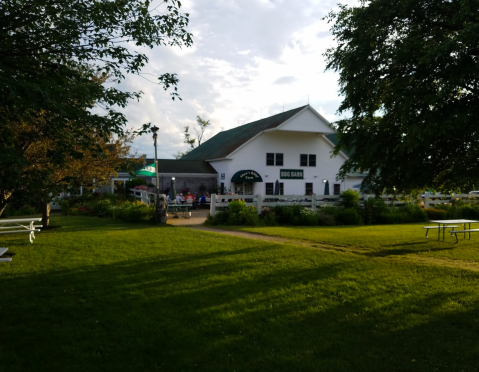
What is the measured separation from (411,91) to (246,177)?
22955mm

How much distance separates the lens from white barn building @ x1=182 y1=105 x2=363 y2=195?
Result: 1256 inches

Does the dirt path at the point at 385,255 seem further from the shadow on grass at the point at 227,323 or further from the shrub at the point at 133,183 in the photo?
the shrub at the point at 133,183

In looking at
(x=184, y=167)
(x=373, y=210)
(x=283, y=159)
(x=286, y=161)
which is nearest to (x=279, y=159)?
(x=283, y=159)

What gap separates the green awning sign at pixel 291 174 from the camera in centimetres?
3339

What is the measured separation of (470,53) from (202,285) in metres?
6.87

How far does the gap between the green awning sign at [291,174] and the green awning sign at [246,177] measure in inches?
94.3

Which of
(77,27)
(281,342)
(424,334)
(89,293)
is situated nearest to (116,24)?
(77,27)

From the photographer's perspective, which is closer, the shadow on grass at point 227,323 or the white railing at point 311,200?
the shadow on grass at point 227,323

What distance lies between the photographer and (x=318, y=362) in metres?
4.35

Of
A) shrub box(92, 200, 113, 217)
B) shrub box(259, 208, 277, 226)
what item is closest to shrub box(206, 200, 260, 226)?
shrub box(259, 208, 277, 226)

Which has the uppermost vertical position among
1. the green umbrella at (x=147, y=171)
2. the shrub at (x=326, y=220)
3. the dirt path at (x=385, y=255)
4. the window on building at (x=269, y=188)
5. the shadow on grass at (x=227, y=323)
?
the green umbrella at (x=147, y=171)

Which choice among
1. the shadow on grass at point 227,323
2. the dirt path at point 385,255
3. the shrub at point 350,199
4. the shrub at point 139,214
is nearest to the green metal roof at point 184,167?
the shrub at point 139,214

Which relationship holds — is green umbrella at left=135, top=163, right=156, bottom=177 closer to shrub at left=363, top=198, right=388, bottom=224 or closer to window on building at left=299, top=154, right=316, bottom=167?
shrub at left=363, top=198, right=388, bottom=224

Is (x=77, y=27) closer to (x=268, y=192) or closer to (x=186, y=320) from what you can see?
(x=186, y=320)
